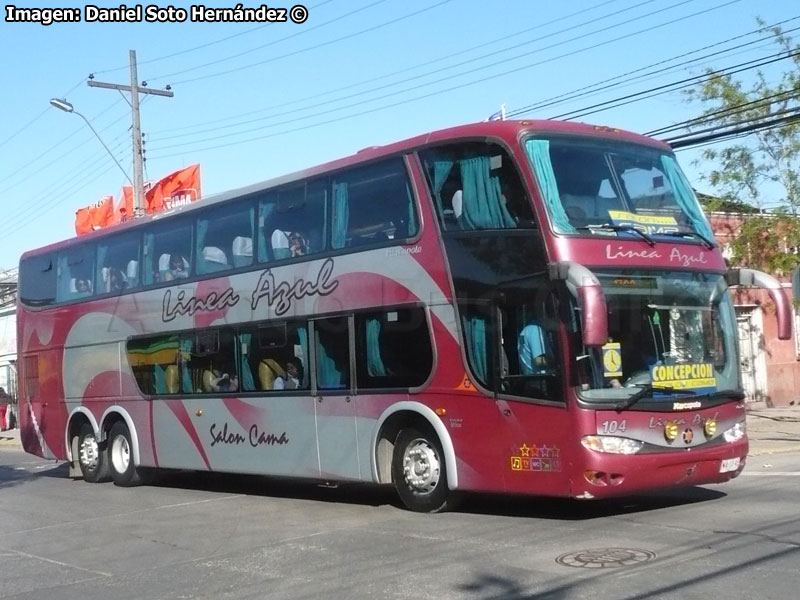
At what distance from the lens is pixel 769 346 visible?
28703mm

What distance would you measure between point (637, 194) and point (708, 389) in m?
2.22

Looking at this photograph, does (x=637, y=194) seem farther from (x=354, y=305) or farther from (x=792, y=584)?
(x=792, y=584)

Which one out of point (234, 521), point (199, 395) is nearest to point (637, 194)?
point (234, 521)

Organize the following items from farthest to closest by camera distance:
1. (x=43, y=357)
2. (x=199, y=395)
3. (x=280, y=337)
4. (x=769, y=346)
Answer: (x=769, y=346)
(x=43, y=357)
(x=199, y=395)
(x=280, y=337)

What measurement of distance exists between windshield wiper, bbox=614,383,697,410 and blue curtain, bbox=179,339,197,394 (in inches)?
311

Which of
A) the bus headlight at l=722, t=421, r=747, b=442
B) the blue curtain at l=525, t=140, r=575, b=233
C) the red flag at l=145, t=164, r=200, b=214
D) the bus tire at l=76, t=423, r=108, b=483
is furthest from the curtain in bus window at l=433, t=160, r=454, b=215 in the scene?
the red flag at l=145, t=164, r=200, b=214

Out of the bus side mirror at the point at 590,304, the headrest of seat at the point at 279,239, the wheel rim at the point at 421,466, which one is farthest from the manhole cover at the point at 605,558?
the headrest of seat at the point at 279,239

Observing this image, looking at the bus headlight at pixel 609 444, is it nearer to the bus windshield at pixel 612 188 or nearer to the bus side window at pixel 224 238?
the bus windshield at pixel 612 188

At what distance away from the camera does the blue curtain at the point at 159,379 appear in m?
17.0

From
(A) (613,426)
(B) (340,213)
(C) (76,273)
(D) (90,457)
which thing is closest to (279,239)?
(B) (340,213)

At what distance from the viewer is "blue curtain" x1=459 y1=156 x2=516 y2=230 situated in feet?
37.4

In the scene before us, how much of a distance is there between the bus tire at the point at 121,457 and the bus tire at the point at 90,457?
11.3 inches

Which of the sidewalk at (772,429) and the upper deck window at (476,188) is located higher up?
the upper deck window at (476,188)

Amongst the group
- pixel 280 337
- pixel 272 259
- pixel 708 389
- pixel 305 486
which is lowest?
pixel 305 486
